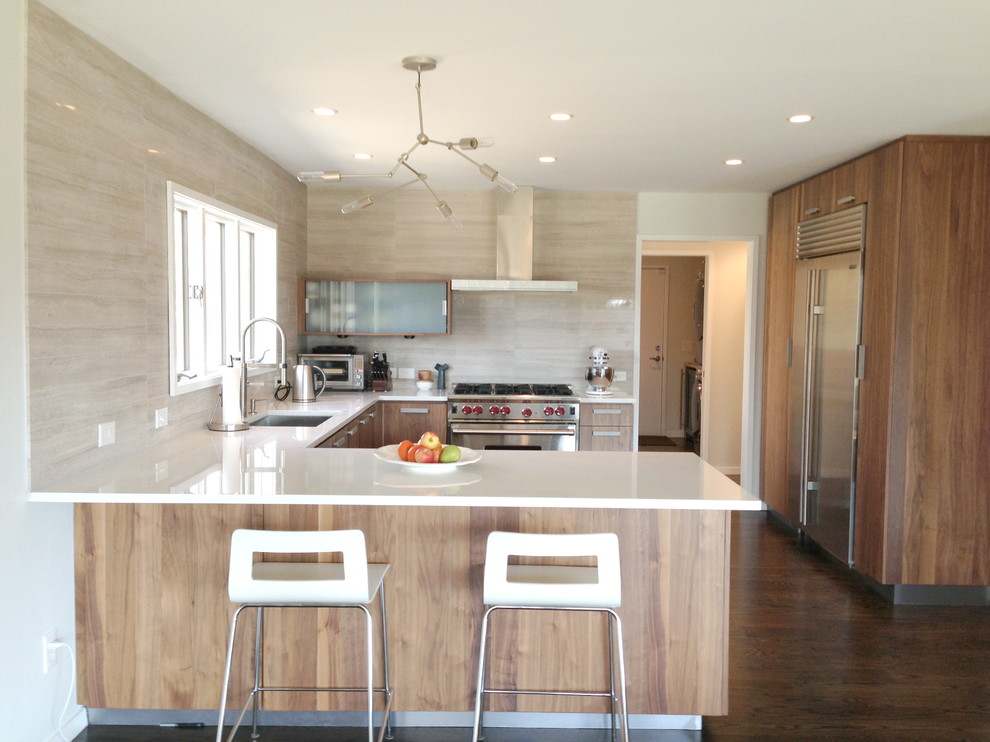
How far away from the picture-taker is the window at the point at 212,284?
370 cm

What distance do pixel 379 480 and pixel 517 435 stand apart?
2884 millimetres

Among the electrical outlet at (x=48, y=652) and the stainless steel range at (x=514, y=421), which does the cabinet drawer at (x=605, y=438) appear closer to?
the stainless steel range at (x=514, y=421)

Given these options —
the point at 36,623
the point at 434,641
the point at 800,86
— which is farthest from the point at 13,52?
the point at 800,86

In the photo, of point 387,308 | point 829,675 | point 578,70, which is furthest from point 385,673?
point 387,308

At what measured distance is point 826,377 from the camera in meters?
4.89

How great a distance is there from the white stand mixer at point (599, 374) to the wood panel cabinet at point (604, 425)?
0.47ft

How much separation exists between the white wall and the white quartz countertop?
125mm

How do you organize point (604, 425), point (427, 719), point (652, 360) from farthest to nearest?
1. point (652, 360)
2. point (604, 425)
3. point (427, 719)

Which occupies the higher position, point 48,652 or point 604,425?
point 604,425

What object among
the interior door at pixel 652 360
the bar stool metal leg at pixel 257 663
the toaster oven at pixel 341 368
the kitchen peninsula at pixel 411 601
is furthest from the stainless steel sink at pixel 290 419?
the interior door at pixel 652 360

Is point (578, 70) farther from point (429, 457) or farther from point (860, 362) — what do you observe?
point (860, 362)

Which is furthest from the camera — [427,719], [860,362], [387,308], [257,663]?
[387,308]

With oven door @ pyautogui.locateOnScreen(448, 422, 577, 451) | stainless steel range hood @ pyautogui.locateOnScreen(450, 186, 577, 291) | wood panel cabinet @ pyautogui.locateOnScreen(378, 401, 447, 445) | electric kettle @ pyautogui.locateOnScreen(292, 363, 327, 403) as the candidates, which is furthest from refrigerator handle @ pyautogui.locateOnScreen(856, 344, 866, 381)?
electric kettle @ pyautogui.locateOnScreen(292, 363, 327, 403)

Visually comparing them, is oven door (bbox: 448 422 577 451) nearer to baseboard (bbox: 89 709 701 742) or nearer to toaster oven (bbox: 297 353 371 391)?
toaster oven (bbox: 297 353 371 391)
